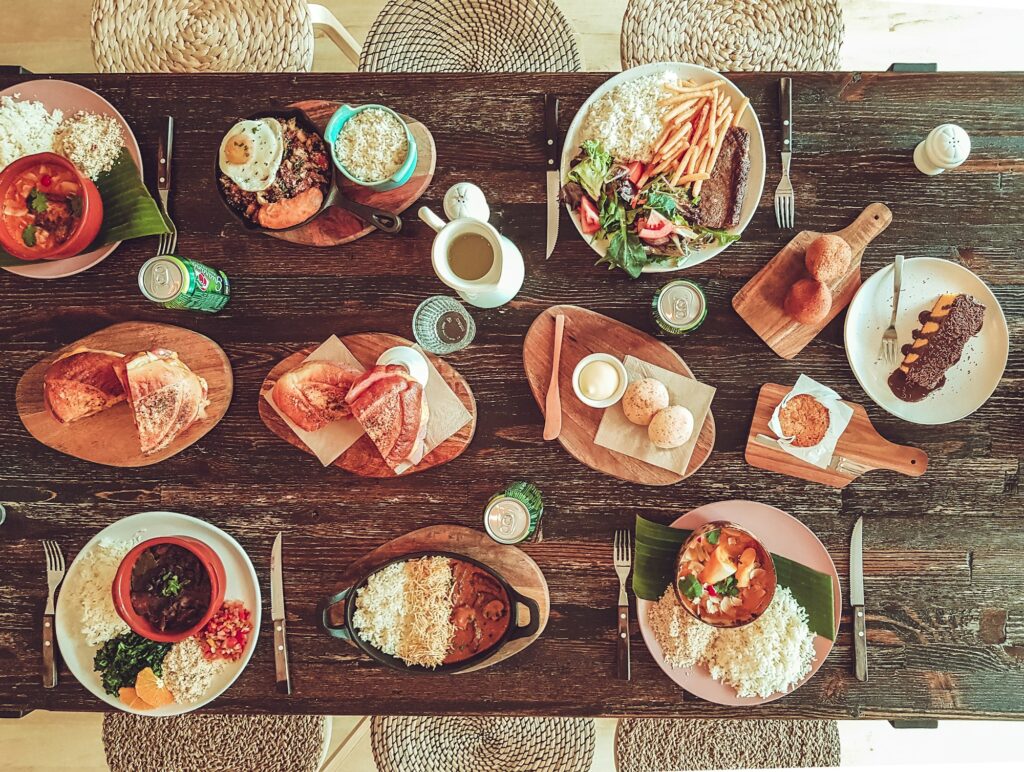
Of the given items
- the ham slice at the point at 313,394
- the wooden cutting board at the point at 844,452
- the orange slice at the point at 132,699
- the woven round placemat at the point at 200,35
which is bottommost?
the orange slice at the point at 132,699

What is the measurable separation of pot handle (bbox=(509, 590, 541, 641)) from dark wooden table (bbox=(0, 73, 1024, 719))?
0.57 ft

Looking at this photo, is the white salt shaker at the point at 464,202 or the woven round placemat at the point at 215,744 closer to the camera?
the white salt shaker at the point at 464,202

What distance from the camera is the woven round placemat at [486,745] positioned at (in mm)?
2348

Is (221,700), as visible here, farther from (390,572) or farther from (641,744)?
(641,744)

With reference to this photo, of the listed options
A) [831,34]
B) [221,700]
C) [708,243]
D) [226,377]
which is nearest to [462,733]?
[221,700]

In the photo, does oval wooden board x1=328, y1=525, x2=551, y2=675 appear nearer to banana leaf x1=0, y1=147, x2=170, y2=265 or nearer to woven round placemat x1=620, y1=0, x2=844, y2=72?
banana leaf x1=0, y1=147, x2=170, y2=265

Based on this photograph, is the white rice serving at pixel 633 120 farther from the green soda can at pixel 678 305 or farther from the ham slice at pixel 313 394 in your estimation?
the ham slice at pixel 313 394

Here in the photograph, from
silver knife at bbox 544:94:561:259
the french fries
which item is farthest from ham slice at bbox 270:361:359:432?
the french fries

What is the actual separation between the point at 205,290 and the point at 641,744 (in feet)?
6.97

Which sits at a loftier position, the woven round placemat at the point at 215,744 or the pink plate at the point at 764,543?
the pink plate at the point at 764,543

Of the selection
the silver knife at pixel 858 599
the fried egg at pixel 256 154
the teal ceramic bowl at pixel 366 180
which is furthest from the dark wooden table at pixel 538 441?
the fried egg at pixel 256 154

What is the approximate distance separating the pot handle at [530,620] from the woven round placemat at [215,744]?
1.07 metres

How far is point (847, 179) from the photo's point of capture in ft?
6.28

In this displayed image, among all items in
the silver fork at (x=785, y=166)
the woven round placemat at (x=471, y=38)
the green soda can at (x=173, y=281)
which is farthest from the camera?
the woven round placemat at (x=471, y=38)
